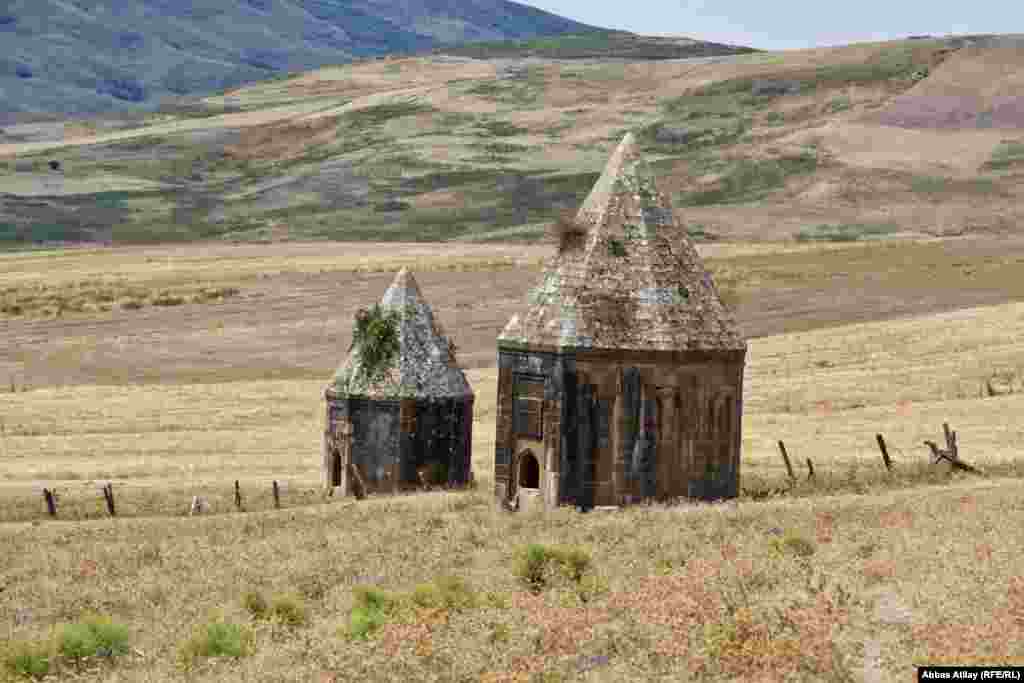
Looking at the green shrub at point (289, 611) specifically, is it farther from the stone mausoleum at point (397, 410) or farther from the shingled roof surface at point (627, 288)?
the stone mausoleum at point (397, 410)

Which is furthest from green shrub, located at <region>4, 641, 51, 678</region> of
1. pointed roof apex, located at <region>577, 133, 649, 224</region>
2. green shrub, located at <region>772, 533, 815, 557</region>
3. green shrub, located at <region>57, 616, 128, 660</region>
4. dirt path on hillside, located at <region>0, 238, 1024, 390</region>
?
dirt path on hillside, located at <region>0, 238, 1024, 390</region>

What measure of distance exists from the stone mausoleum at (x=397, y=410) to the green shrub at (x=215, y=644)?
759 inches

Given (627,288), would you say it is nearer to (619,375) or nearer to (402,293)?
(619,375)

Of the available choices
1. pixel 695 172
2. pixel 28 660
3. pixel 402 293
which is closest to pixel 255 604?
pixel 28 660

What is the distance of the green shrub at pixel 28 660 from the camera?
2094 centimetres

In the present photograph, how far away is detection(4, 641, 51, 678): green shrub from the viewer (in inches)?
824

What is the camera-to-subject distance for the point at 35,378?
68875 millimetres

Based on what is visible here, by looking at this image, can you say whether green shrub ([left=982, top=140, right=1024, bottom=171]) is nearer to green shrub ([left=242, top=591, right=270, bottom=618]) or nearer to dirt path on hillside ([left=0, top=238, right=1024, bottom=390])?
dirt path on hillside ([left=0, top=238, right=1024, bottom=390])

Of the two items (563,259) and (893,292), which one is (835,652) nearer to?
(563,259)

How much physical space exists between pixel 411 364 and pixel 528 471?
7.08 meters

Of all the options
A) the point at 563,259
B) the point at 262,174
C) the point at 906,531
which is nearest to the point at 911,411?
the point at 563,259

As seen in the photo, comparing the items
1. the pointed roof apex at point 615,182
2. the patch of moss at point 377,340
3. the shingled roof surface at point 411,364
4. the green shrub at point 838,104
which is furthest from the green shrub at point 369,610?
the green shrub at point 838,104

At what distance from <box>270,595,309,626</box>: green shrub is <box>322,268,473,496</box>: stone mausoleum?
16.5 m

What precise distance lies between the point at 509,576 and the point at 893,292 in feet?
207
